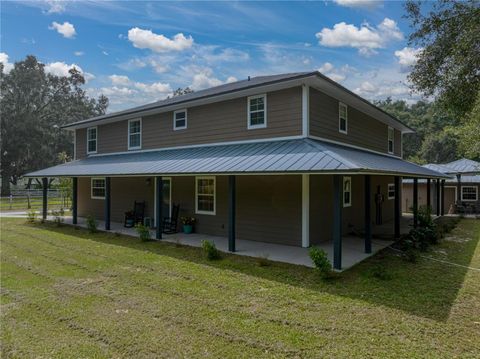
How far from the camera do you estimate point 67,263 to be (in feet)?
25.6

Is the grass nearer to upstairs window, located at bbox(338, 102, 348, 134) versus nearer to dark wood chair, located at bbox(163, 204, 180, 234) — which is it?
dark wood chair, located at bbox(163, 204, 180, 234)

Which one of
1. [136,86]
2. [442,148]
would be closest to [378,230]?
[136,86]

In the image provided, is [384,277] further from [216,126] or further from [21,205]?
[21,205]

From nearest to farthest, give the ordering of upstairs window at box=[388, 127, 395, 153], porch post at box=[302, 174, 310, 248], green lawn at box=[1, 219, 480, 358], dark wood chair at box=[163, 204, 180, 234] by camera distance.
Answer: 1. green lawn at box=[1, 219, 480, 358]
2. porch post at box=[302, 174, 310, 248]
3. dark wood chair at box=[163, 204, 180, 234]
4. upstairs window at box=[388, 127, 395, 153]

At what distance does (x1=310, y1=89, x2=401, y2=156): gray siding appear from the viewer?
9969 millimetres

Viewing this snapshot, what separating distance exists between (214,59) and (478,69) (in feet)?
36.2

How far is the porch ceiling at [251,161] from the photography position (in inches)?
283

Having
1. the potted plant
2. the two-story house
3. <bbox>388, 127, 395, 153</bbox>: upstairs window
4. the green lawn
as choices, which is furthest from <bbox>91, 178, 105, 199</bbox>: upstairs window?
<bbox>388, 127, 395, 153</bbox>: upstairs window

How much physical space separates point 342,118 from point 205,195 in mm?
5736

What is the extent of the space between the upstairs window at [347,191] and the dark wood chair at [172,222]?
240 inches

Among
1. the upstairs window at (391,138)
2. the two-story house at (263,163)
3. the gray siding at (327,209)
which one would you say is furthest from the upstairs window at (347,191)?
the upstairs window at (391,138)

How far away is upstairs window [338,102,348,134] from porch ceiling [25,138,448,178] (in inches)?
54.0

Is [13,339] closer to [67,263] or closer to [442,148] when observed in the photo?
[67,263]

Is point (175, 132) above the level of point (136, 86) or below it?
below
